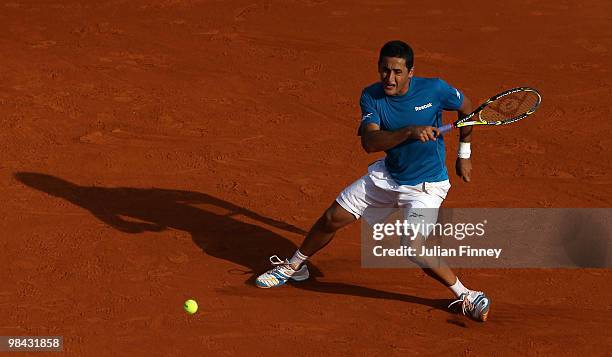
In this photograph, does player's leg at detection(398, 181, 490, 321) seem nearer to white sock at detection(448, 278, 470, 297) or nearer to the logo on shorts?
white sock at detection(448, 278, 470, 297)

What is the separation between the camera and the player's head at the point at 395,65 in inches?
279

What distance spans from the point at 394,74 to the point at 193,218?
10.0 feet

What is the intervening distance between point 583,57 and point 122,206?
255 inches

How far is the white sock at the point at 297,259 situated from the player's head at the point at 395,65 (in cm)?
173

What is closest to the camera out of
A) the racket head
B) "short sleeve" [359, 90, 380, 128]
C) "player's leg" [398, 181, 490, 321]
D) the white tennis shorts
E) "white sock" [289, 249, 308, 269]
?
"short sleeve" [359, 90, 380, 128]

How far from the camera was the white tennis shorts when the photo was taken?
7547 millimetres

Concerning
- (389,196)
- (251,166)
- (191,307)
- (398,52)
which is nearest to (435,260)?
(389,196)

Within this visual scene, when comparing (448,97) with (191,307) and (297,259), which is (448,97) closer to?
(297,259)

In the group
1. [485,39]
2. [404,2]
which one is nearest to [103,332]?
[485,39]

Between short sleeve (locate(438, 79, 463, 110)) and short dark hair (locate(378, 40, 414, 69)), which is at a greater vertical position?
short dark hair (locate(378, 40, 414, 69))

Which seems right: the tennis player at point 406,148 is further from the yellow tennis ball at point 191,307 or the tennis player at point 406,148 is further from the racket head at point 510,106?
the yellow tennis ball at point 191,307

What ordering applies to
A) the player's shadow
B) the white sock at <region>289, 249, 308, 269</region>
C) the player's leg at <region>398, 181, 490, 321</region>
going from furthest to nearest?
the player's shadow < the white sock at <region>289, 249, 308, 269</region> < the player's leg at <region>398, 181, 490, 321</region>

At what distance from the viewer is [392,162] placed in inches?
298

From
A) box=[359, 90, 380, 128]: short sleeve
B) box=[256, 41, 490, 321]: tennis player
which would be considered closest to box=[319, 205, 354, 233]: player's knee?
box=[256, 41, 490, 321]: tennis player
